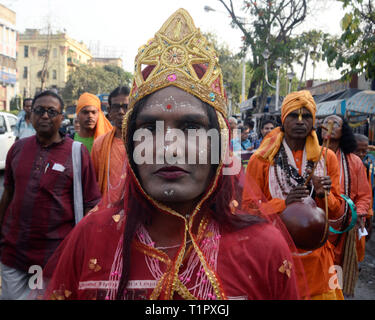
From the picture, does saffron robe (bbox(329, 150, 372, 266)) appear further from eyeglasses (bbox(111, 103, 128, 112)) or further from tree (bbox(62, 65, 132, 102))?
tree (bbox(62, 65, 132, 102))

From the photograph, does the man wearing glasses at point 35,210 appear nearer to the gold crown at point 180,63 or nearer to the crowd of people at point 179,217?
the crowd of people at point 179,217

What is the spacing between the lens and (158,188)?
4.66 ft

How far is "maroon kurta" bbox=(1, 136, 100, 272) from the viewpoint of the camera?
2.97 m

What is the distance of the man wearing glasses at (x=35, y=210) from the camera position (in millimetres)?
2973

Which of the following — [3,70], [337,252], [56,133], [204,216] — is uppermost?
[3,70]

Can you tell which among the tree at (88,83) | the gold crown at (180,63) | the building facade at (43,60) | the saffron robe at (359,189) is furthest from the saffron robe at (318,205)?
the building facade at (43,60)

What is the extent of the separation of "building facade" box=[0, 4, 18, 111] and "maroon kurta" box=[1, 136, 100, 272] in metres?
37.3

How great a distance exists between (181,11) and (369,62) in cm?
626

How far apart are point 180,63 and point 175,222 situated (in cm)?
67

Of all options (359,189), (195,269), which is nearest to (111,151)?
(195,269)

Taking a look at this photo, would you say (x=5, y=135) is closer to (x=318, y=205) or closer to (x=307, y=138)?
(x=307, y=138)

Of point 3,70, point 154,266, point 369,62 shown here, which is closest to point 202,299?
point 154,266

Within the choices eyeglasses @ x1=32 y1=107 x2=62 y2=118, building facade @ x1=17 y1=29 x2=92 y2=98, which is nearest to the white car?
eyeglasses @ x1=32 y1=107 x2=62 y2=118

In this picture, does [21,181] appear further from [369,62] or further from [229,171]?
[369,62]
